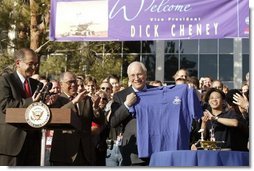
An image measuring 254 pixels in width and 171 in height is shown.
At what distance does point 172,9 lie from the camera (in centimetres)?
844

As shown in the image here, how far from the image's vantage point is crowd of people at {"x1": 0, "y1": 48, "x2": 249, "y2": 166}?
19.1ft

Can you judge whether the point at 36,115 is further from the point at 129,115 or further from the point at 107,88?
the point at 107,88

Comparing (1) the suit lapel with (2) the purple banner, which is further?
(2) the purple banner

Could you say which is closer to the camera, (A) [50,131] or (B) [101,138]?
(A) [50,131]

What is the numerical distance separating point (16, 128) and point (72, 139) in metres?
0.82

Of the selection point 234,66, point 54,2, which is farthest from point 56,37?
point 234,66

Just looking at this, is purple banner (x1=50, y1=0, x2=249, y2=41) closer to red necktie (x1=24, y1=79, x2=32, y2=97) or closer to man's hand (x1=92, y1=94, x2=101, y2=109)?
man's hand (x1=92, y1=94, x2=101, y2=109)

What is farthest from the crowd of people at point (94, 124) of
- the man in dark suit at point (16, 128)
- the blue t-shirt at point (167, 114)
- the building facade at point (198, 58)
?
the building facade at point (198, 58)

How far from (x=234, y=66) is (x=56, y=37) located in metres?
13.5

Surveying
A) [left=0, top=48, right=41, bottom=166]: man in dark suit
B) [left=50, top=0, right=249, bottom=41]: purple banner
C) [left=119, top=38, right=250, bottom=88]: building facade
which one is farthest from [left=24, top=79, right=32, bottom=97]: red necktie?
[left=119, top=38, right=250, bottom=88]: building facade

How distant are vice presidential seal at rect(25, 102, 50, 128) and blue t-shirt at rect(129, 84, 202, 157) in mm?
1295

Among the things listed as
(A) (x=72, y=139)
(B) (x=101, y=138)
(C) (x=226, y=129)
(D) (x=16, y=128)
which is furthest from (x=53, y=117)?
(C) (x=226, y=129)

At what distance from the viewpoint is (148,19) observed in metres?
8.48

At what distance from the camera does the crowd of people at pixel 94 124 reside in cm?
581
